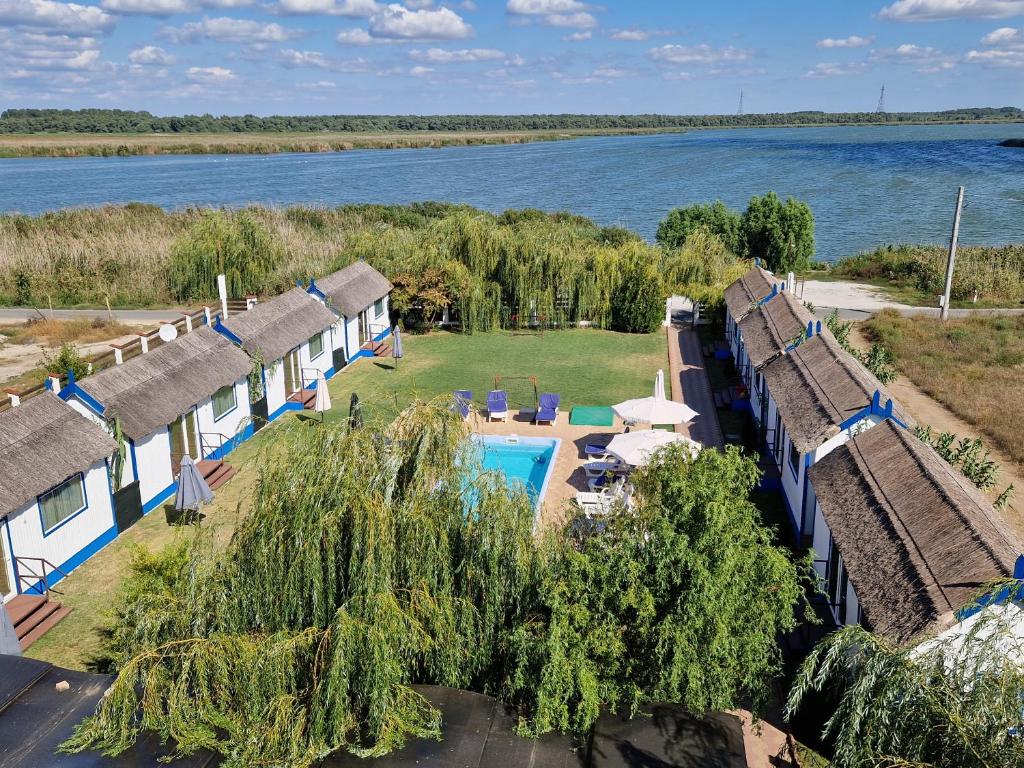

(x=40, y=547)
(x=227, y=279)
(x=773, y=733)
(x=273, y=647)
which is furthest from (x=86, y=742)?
(x=227, y=279)

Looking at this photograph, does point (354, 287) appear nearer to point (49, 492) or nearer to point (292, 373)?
point (292, 373)

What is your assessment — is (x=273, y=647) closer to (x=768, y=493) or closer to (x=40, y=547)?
(x=40, y=547)

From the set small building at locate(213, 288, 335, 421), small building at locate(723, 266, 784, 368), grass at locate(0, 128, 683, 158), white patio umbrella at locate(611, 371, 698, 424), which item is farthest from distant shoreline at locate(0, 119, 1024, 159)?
white patio umbrella at locate(611, 371, 698, 424)

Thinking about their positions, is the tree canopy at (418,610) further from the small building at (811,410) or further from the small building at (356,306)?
the small building at (356,306)

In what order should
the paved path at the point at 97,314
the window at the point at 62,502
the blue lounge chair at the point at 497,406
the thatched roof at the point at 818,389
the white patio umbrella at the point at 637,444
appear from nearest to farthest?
1. the window at the point at 62,502
2. the thatched roof at the point at 818,389
3. the white patio umbrella at the point at 637,444
4. the blue lounge chair at the point at 497,406
5. the paved path at the point at 97,314

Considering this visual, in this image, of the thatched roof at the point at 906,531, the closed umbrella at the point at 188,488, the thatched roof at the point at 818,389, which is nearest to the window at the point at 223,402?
the closed umbrella at the point at 188,488

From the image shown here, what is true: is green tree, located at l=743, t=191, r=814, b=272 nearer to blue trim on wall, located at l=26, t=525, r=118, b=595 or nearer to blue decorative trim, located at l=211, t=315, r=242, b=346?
blue decorative trim, located at l=211, t=315, r=242, b=346

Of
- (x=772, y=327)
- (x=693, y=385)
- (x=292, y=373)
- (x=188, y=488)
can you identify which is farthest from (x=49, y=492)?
(x=693, y=385)
